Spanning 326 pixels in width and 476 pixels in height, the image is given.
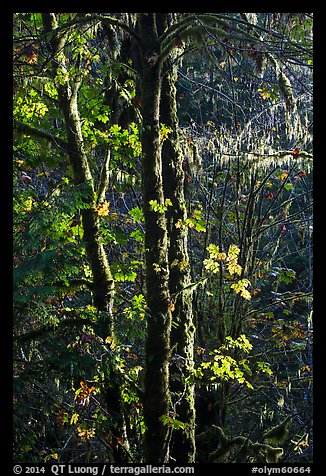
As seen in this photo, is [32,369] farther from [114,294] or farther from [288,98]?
[288,98]

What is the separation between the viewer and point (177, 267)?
5883 millimetres

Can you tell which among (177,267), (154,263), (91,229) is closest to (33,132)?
(91,229)

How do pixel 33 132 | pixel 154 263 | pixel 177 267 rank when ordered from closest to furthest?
pixel 154 263 < pixel 33 132 < pixel 177 267

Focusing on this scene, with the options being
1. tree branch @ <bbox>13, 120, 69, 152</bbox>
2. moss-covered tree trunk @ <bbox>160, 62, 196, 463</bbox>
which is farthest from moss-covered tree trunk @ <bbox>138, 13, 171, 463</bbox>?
tree branch @ <bbox>13, 120, 69, 152</bbox>

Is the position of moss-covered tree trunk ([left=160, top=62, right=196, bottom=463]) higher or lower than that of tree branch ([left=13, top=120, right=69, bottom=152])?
lower

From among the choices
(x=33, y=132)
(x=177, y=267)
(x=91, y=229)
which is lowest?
(x=177, y=267)

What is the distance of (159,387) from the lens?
500cm

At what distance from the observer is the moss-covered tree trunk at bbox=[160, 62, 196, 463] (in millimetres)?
5637

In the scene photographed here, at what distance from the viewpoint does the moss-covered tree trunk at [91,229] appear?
17.2 ft

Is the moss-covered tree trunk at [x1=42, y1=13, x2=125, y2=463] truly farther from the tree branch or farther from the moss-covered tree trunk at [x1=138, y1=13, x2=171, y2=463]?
the moss-covered tree trunk at [x1=138, y1=13, x2=171, y2=463]

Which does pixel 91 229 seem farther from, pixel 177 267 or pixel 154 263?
pixel 177 267

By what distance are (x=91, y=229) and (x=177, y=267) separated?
45.1 inches

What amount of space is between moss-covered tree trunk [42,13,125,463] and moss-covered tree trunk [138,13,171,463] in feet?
1.50

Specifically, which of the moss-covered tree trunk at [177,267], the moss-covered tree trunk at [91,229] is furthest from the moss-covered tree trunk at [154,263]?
the moss-covered tree trunk at [177,267]
